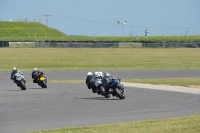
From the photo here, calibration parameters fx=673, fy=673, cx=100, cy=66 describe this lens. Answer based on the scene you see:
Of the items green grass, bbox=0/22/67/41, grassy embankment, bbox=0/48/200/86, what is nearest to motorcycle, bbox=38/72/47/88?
grassy embankment, bbox=0/48/200/86

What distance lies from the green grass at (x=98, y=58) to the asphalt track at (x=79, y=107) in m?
25.0

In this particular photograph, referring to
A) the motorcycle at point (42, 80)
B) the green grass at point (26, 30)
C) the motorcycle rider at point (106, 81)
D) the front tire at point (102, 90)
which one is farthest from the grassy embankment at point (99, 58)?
the green grass at point (26, 30)

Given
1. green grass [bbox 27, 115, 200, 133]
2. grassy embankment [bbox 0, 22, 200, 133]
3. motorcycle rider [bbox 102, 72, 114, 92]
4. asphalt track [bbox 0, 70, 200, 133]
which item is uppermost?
motorcycle rider [bbox 102, 72, 114, 92]

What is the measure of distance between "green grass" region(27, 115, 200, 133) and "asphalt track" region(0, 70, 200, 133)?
1.14m

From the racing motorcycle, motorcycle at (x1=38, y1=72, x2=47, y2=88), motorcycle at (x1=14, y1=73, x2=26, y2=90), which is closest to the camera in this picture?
the racing motorcycle

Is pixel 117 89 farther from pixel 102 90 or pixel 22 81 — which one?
pixel 22 81

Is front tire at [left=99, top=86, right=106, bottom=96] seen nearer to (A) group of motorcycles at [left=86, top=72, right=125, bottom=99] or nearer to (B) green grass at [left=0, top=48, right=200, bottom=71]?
(A) group of motorcycles at [left=86, top=72, right=125, bottom=99]

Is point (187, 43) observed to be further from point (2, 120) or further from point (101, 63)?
point (2, 120)

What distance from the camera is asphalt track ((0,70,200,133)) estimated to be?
61.8 ft

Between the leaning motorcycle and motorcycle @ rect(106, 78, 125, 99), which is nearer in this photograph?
motorcycle @ rect(106, 78, 125, 99)

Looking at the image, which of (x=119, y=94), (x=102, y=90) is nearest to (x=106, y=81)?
(x=102, y=90)

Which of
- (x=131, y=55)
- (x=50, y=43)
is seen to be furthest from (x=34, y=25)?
(x=131, y=55)

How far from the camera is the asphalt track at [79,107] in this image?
742 inches

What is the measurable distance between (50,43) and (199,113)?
61.4m
